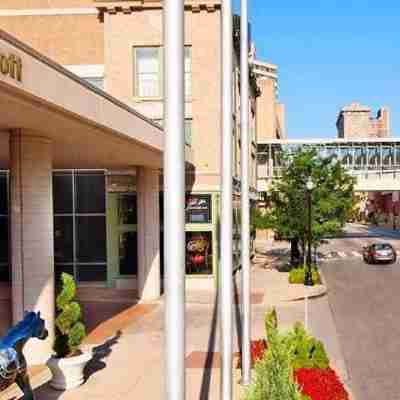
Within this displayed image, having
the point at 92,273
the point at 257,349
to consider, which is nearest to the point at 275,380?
the point at 257,349

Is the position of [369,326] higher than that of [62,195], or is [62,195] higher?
[62,195]

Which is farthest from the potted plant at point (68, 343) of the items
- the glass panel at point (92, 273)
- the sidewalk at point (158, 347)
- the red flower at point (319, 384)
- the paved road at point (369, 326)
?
the glass panel at point (92, 273)

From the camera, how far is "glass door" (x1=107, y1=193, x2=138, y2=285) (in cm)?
2534

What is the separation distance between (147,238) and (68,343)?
11.1m

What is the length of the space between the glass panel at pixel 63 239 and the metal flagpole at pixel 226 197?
18.1m

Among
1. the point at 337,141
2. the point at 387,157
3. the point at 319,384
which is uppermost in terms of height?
the point at 337,141

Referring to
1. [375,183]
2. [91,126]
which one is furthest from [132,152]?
[375,183]

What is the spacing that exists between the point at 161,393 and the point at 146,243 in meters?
11.5

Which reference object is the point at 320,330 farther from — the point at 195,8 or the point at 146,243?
the point at 195,8

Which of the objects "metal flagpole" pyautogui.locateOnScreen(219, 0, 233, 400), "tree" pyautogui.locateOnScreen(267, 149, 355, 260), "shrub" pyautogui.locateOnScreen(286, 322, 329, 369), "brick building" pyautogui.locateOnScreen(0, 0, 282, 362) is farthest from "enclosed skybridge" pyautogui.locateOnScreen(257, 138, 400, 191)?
"metal flagpole" pyautogui.locateOnScreen(219, 0, 233, 400)

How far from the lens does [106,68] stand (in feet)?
81.7

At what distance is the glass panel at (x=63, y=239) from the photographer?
1024 inches

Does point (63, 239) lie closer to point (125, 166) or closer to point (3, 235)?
point (3, 235)

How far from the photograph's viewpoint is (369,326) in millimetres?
16859
